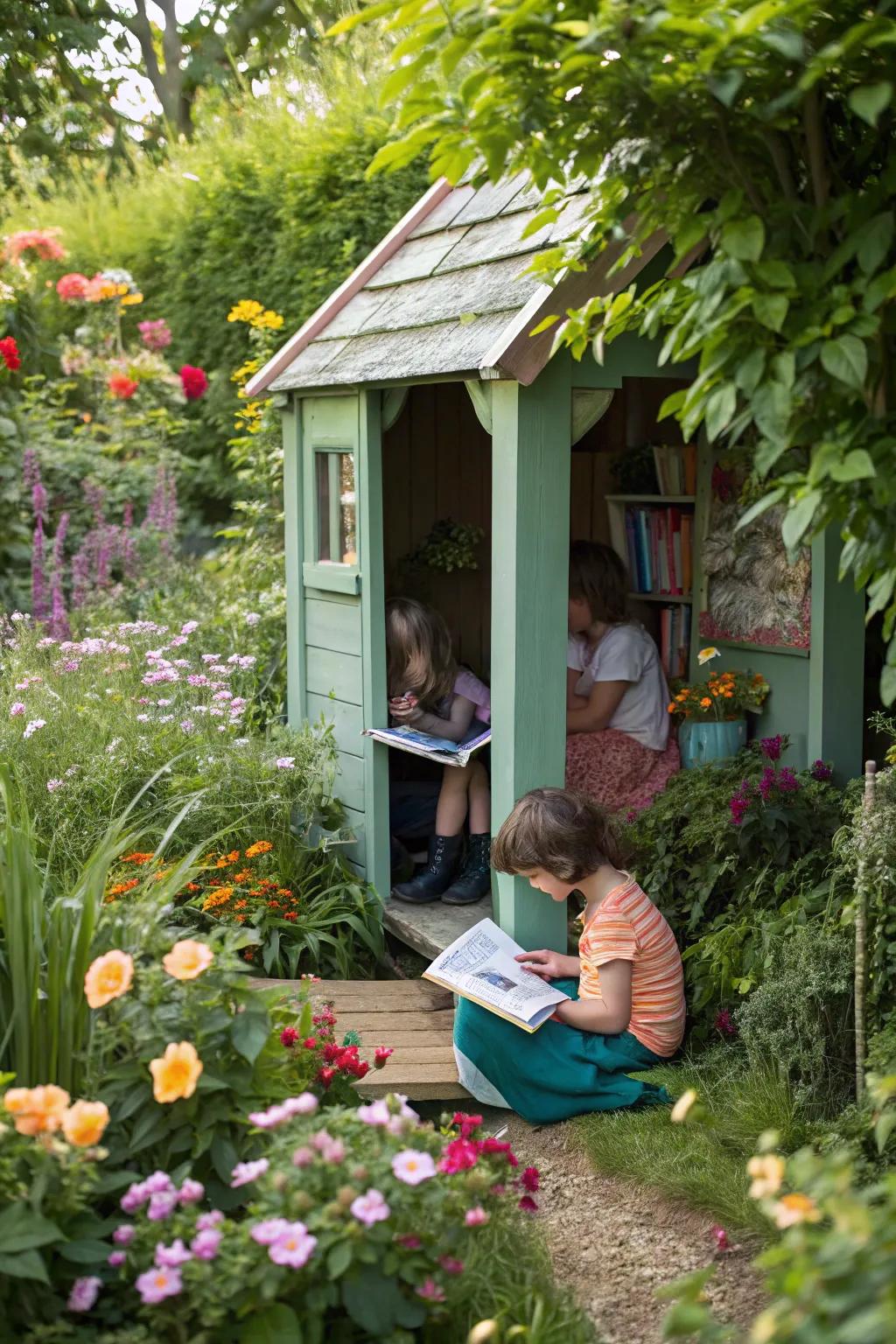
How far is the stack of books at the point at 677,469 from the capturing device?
578 cm

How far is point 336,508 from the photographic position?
5578mm

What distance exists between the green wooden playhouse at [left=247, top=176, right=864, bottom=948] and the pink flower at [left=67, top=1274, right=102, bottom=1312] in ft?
7.20

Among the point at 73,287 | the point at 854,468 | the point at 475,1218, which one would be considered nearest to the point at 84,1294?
the point at 475,1218

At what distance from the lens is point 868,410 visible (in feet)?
9.14

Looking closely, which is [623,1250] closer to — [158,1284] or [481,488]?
[158,1284]

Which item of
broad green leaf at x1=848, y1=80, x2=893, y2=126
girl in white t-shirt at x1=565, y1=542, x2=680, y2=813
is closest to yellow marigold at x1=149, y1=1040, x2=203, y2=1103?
broad green leaf at x1=848, y1=80, x2=893, y2=126

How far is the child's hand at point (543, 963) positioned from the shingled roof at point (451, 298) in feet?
5.80

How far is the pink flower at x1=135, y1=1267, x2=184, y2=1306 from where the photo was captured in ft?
7.30

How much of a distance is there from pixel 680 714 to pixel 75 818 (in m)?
2.46

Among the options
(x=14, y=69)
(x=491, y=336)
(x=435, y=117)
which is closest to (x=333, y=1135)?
(x=435, y=117)

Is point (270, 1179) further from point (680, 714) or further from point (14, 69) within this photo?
point (14, 69)

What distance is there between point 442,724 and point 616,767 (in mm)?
737

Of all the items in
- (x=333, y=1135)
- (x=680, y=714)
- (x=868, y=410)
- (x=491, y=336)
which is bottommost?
(x=333, y=1135)

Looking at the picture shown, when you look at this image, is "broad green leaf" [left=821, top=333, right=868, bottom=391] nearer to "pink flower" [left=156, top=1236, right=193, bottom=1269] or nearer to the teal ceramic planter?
"pink flower" [left=156, top=1236, right=193, bottom=1269]
